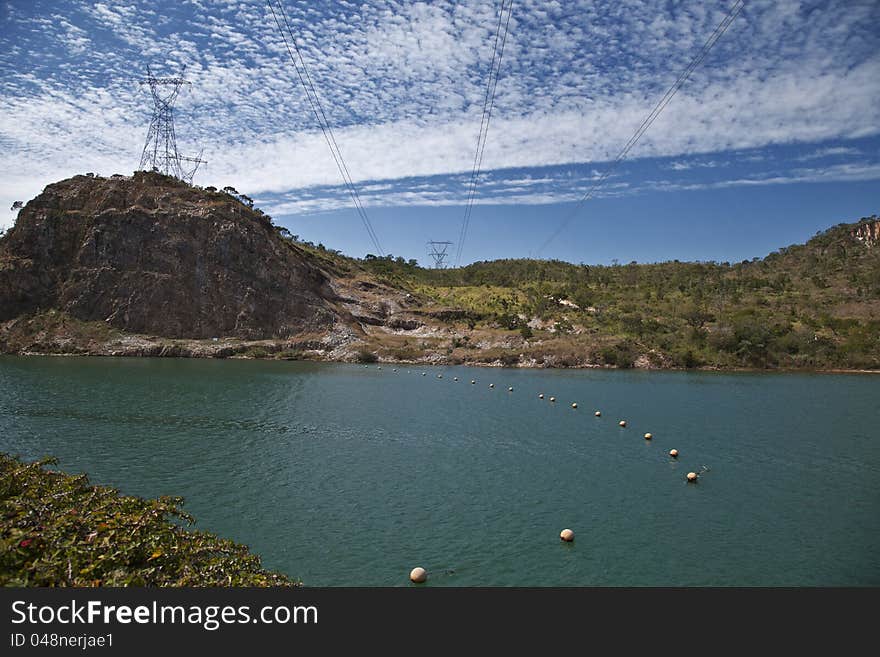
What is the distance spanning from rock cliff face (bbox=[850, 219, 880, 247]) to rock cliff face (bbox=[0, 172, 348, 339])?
128447mm

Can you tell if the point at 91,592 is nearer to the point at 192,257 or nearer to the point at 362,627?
the point at 362,627

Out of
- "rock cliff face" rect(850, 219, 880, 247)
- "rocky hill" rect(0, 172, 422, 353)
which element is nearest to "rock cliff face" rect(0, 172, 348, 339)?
"rocky hill" rect(0, 172, 422, 353)

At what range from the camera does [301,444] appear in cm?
2706

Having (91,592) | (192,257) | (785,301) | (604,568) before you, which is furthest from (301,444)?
(785,301)

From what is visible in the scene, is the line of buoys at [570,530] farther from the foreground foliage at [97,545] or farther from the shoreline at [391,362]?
the shoreline at [391,362]

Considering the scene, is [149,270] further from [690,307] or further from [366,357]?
[690,307]

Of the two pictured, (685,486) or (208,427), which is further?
(208,427)

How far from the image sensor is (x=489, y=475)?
2275 cm

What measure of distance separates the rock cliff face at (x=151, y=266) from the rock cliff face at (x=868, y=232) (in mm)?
128447

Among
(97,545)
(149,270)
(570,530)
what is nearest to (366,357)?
(149,270)

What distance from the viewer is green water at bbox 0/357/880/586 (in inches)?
583

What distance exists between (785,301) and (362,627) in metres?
110

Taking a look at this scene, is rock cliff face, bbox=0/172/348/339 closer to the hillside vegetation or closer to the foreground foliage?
the hillside vegetation

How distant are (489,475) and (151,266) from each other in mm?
76237
